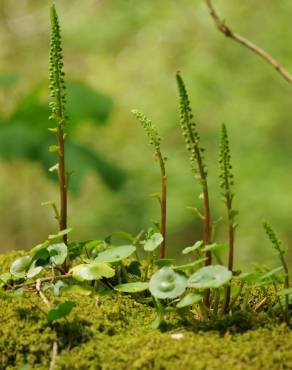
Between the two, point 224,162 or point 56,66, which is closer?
point 224,162

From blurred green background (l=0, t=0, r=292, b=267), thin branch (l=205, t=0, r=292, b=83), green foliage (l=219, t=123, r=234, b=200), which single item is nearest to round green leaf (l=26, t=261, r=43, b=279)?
green foliage (l=219, t=123, r=234, b=200)

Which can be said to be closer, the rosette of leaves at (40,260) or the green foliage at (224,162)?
the green foliage at (224,162)

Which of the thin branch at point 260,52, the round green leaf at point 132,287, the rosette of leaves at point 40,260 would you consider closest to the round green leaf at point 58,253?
the rosette of leaves at point 40,260

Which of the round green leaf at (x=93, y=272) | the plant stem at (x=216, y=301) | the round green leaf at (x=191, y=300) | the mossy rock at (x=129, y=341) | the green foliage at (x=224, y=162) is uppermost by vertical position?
the green foliage at (x=224, y=162)

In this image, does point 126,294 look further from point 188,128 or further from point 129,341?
point 188,128

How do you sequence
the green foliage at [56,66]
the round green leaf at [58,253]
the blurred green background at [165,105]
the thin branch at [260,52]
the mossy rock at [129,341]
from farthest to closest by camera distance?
the blurred green background at [165,105] < the thin branch at [260,52] < the round green leaf at [58,253] < the green foliage at [56,66] < the mossy rock at [129,341]

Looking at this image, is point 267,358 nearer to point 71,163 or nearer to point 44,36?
point 71,163

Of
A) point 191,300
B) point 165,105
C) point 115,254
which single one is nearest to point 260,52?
point 115,254

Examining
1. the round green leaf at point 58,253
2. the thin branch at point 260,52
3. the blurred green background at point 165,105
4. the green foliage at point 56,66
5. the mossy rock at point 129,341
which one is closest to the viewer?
the mossy rock at point 129,341

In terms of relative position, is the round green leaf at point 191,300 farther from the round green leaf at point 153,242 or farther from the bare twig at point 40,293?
the bare twig at point 40,293
